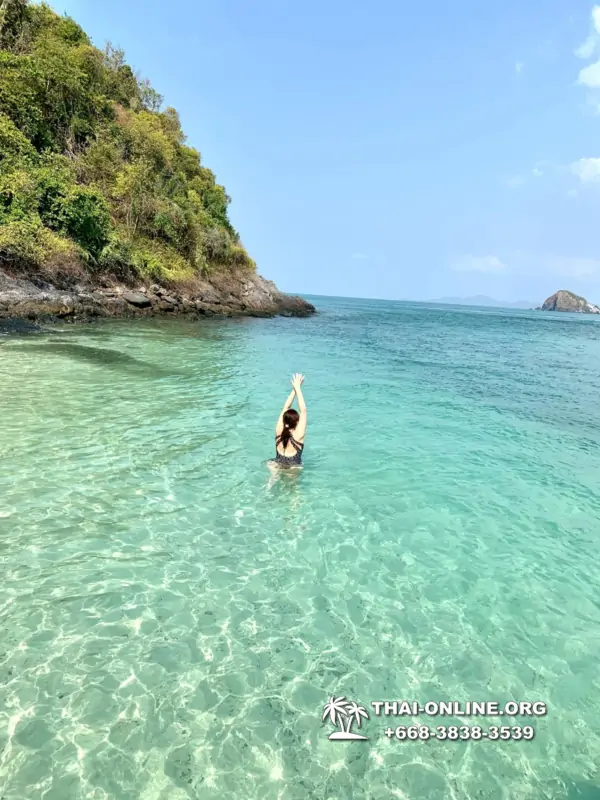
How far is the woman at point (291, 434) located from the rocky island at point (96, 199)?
21.1 m

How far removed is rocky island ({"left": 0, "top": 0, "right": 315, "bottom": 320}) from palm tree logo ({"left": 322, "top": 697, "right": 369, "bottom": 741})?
2574 cm

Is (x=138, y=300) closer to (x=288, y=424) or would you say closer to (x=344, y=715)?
(x=288, y=424)

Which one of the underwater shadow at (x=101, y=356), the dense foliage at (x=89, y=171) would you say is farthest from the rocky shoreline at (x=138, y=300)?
the underwater shadow at (x=101, y=356)

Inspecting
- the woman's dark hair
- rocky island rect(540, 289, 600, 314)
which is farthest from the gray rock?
rocky island rect(540, 289, 600, 314)

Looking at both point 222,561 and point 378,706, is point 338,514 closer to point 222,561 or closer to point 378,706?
point 222,561

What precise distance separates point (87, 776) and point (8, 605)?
2.30 metres

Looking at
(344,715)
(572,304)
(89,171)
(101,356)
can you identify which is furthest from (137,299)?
(572,304)

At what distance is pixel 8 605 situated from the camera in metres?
5.09

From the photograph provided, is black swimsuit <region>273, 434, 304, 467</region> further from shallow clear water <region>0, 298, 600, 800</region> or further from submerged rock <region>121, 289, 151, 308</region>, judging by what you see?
submerged rock <region>121, 289, 151, 308</region>

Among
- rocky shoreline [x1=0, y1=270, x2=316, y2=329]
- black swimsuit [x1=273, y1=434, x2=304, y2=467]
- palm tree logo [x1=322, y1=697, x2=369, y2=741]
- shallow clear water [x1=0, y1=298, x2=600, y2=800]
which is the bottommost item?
palm tree logo [x1=322, y1=697, x2=369, y2=741]

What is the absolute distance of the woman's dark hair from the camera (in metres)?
9.10

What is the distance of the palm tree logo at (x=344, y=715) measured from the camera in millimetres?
4031

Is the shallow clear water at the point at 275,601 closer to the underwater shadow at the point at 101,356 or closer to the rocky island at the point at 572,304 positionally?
the underwater shadow at the point at 101,356

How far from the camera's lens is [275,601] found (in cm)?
559
